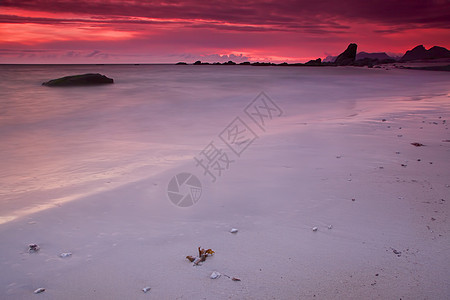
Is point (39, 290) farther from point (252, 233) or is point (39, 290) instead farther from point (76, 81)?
point (76, 81)

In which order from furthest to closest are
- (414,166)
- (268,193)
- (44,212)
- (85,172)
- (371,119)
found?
(371,119) < (85,172) < (414,166) < (268,193) < (44,212)

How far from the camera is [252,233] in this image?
258cm

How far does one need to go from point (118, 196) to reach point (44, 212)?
712 millimetres

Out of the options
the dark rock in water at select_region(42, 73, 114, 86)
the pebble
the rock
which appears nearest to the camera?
the pebble

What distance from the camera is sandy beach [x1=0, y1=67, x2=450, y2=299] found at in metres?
2.02

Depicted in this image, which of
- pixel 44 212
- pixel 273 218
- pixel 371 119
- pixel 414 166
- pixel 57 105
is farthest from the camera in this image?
pixel 57 105

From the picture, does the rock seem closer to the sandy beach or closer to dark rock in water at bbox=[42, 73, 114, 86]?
the sandy beach

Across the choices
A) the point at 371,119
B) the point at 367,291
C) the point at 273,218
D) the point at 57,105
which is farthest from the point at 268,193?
the point at 57,105

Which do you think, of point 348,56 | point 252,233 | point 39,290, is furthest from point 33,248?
point 348,56

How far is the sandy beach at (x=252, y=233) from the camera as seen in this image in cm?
202

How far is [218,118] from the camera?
29.9 ft

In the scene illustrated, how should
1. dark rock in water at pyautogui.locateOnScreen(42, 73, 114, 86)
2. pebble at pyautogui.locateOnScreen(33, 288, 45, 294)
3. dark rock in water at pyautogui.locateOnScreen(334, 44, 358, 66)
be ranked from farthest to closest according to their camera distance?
dark rock in water at pyautogui.locateOnScreen(334, 44, 358, 66), dark rock in water at pyautogui.locateOnScreen(42, 73, 114, 86), pebble at pyautogui.locateOnScreen(33, 288, 45, 294)

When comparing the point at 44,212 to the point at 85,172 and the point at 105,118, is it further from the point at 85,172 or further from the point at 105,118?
the point at 105,118

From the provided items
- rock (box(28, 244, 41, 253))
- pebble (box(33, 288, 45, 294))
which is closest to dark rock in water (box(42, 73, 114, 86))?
rock (box(28, 244, 41, 253))
